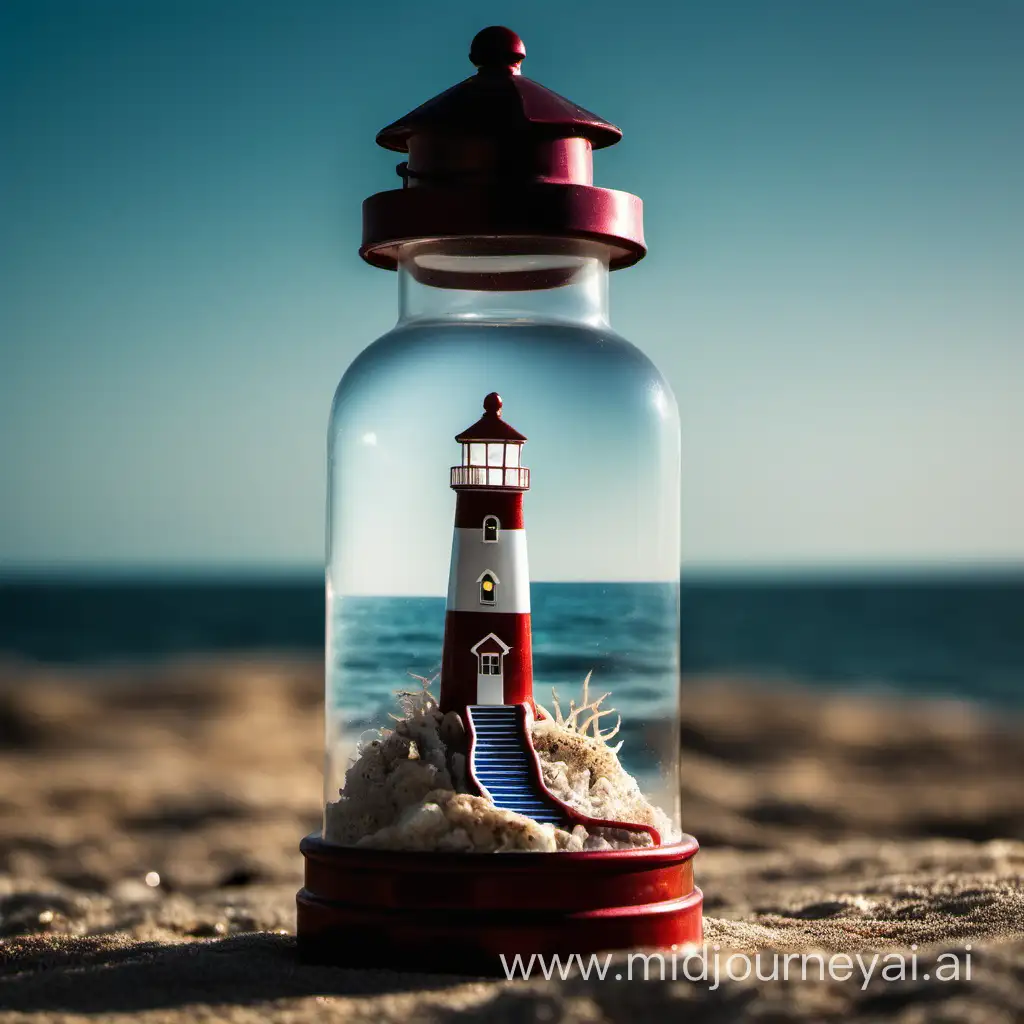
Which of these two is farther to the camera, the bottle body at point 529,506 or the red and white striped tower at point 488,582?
the bottle body at point 529,506

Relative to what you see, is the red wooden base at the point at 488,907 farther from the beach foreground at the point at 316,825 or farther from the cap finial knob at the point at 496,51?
the cap finial knob at the point at 496,51

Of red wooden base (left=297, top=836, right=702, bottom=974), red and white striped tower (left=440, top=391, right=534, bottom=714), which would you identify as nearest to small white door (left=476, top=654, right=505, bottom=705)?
red and white striped tower (left=440, top=391, right=534, bottom=714)

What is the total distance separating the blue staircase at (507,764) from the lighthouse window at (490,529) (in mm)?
440

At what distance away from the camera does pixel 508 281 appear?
441 centimetres

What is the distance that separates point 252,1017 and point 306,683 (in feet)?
56.0

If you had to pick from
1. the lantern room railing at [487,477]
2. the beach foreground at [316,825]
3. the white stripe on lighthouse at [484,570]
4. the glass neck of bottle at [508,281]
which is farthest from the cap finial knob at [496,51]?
the beach foreground at [316,825]

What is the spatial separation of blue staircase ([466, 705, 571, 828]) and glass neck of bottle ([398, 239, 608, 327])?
3.68 ft

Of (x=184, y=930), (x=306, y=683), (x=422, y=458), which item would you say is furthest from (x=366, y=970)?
(x=306, y=683)

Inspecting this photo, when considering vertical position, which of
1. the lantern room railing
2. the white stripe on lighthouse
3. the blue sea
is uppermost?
the lantern room railing

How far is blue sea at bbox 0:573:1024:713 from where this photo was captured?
4445 millimetres

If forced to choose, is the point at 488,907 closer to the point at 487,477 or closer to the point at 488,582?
the point at 488,582

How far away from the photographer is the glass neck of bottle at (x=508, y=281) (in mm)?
4367

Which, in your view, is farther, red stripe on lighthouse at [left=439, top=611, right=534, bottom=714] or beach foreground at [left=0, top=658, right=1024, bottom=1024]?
red stripe on lighthouse at [left=439, top=611, right=534, bottom=714]

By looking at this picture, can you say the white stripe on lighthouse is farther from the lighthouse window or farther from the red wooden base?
the red wooden base
